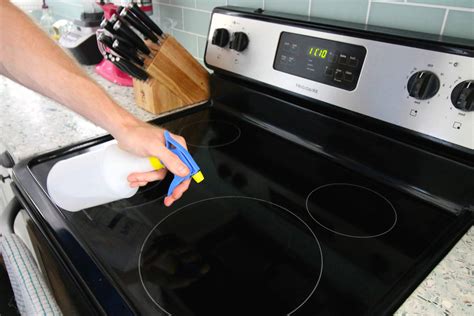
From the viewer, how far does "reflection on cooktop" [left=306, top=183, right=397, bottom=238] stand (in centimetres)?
59

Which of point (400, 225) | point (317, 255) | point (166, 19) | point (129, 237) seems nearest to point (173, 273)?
point (129, 237)

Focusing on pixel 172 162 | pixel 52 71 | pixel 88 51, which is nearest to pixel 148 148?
pixel 172 162

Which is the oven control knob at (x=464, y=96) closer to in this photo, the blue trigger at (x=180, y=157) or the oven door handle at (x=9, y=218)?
the blue trigger at (x=180, y=157)

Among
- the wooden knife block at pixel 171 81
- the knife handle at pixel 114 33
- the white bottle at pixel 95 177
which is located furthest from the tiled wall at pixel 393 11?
the white bottle at pixel 95 177

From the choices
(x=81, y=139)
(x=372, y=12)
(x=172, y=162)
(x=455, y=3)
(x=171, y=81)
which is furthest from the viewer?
(x=171, y=81)

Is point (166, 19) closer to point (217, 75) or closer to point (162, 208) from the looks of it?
point (217, 75)

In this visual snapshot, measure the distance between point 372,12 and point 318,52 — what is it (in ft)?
0.43

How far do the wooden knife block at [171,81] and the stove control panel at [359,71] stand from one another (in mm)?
96

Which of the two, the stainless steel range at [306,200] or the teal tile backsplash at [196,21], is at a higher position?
the teal tile backsplash at [196,21]

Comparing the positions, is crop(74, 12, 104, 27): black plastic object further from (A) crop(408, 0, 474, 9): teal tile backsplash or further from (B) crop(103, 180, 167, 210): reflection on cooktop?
(A) crop(408, 0, 474, 9): teal tile backsplash

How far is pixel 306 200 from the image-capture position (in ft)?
2.17

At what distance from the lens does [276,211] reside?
633mm

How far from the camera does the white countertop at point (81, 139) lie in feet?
1.45

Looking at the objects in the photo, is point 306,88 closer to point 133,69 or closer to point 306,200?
point 306,200
